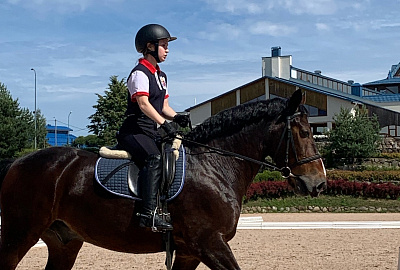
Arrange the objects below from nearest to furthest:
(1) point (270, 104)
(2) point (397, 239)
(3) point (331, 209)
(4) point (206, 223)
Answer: (4) point (206, 223)
(1) point (270, 104)
(2) point (397, 239)
(3) point (331, 209)

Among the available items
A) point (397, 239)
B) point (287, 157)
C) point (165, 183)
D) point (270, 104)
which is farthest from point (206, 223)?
point (397, 239)

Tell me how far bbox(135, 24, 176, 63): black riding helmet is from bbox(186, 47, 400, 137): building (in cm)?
2752

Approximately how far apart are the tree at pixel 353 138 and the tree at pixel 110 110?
48.8 ft

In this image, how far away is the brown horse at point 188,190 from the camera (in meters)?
4.80

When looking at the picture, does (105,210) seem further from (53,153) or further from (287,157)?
(287,157)

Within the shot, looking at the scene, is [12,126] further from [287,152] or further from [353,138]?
[287,152]

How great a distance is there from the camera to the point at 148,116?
4840mm

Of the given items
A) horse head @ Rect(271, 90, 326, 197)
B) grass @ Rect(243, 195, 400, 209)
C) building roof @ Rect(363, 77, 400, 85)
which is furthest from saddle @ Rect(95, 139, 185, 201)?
building roof @ Rect(363, 77, 400, 85)

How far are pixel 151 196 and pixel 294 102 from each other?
151 centimetres

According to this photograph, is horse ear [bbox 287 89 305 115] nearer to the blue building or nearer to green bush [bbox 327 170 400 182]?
green bush [bbox 327 170 400 182]

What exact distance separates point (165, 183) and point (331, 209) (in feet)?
56.8

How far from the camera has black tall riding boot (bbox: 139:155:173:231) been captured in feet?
15.4

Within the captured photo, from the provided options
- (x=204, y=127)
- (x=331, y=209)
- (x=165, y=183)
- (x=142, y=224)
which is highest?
(x=204, y=127)

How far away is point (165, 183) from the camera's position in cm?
486
